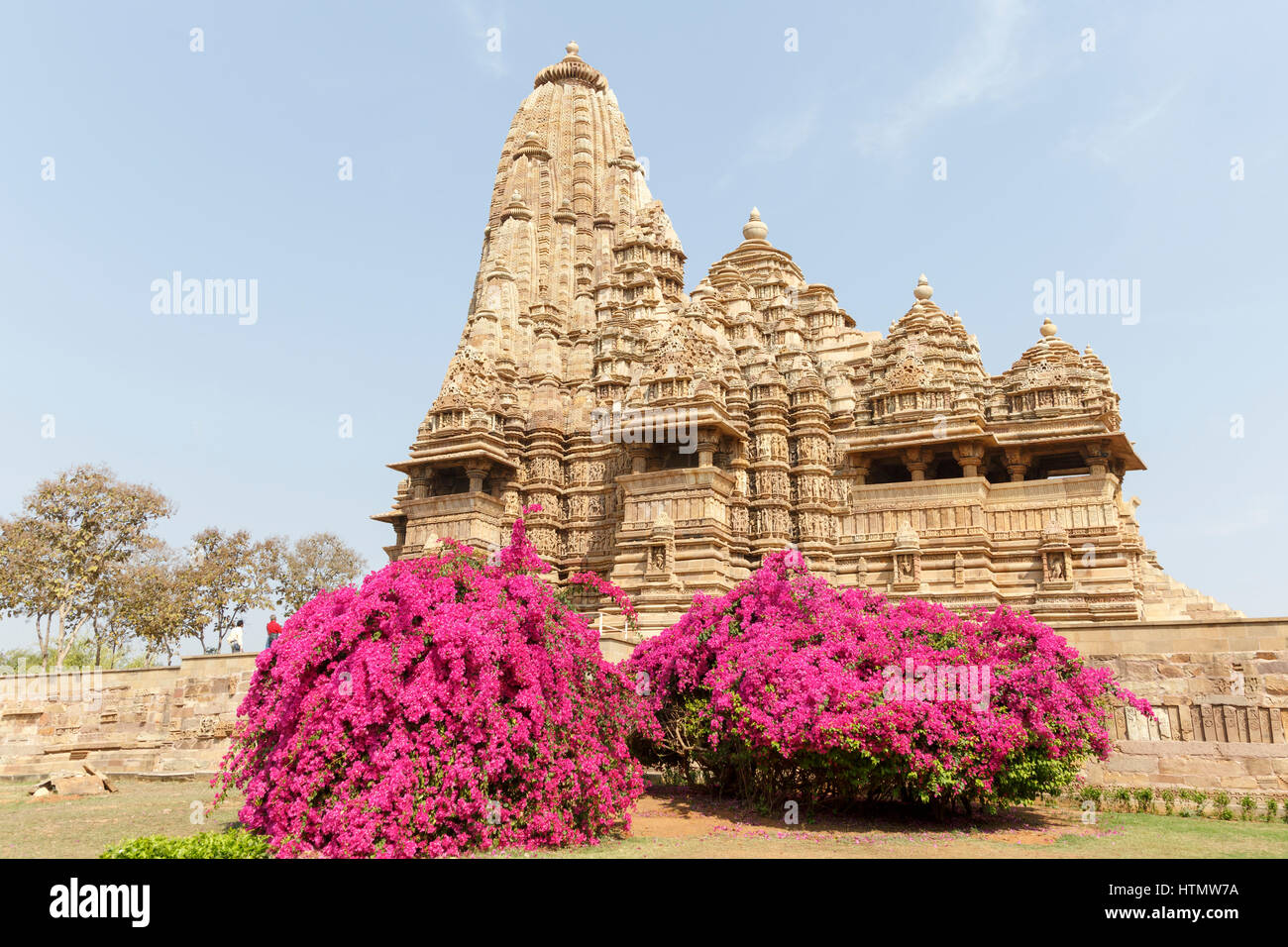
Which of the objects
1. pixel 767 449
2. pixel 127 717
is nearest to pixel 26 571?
pixel 127 717

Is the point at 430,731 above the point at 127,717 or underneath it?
above

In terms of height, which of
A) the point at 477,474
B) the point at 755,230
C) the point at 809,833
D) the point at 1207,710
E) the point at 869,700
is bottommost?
the point at 809,833

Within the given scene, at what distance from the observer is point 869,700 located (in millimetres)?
10867

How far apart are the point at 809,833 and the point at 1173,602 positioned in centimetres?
1710

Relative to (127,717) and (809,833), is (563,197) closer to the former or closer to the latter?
(127,717)

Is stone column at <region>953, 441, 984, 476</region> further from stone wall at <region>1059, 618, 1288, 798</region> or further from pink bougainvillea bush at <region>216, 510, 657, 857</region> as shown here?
pink bougainvillea bush at <region>216, 510, 657, 857</region>

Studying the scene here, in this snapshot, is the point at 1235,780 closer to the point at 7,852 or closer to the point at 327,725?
the point at 327,725

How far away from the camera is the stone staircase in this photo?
22581 mm

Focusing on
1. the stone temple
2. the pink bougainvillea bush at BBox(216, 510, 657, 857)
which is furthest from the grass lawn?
the stone temple

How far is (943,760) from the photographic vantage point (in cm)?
1068

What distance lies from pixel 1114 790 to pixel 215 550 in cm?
3461

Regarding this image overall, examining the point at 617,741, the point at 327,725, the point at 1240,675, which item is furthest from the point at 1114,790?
the point at 327,725

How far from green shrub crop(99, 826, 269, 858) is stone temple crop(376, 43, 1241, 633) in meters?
12.3

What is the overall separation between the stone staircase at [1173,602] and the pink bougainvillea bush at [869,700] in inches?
459
